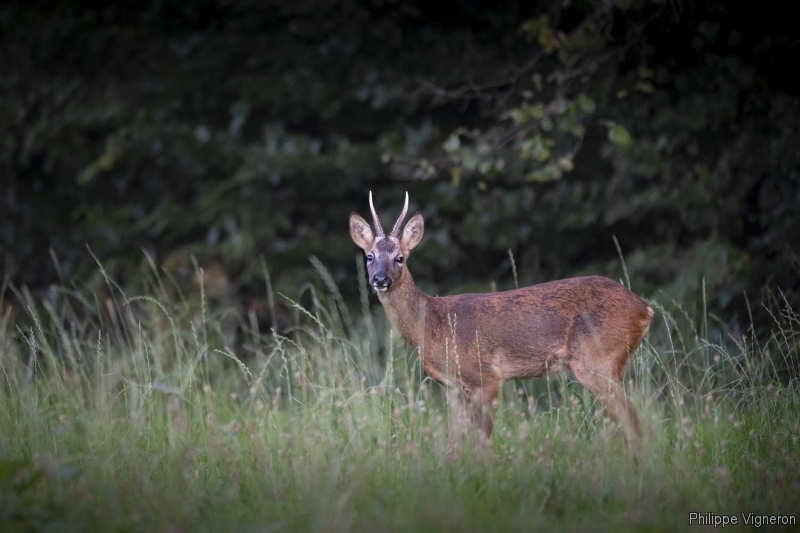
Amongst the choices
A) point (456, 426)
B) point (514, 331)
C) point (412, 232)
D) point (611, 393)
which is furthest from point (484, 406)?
point (412, 232)

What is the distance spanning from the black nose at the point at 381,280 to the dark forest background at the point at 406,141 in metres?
1.50

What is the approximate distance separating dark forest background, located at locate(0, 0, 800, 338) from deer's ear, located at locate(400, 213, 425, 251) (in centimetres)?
98

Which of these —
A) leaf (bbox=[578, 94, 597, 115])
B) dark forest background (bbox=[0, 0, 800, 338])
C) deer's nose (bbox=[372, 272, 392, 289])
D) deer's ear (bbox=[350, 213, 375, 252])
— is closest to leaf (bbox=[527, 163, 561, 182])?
dark forest background (bbox=[0, 0, 800, 338])

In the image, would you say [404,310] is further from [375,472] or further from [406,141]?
[406,141]

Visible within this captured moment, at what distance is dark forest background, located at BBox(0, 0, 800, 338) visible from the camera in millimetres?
6648

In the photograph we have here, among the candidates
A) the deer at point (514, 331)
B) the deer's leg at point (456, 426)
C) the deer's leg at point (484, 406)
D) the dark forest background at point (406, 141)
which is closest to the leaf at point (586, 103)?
the dark forest background at point (406, 141)

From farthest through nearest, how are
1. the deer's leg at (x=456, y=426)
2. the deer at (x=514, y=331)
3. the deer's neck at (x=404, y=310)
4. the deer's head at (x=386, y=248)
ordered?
the deer's neck at (x=404, y=310) < the deer's head at (x=386, y=248) < the deer at (x=514, y=331) < the deer's leg at (x=456, y=426)

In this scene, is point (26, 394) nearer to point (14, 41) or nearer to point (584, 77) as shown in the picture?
point (584, 77)

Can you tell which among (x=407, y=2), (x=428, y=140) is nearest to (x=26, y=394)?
(x=428, y=140)

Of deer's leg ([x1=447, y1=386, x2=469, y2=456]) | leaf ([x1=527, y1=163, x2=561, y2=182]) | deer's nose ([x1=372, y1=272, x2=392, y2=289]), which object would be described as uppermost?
leaf ([x1=527, y1=163, x2=561, y2=182])

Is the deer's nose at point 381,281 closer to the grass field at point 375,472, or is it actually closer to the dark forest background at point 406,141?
the grass field at point 375,472

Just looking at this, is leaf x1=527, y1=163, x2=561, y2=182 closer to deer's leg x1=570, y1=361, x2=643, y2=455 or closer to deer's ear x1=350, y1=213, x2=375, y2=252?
deer's ear x1=350, y1=213, x2=375, y2=252

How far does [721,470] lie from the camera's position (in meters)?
3.92

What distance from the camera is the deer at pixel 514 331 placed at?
524 centimetres
